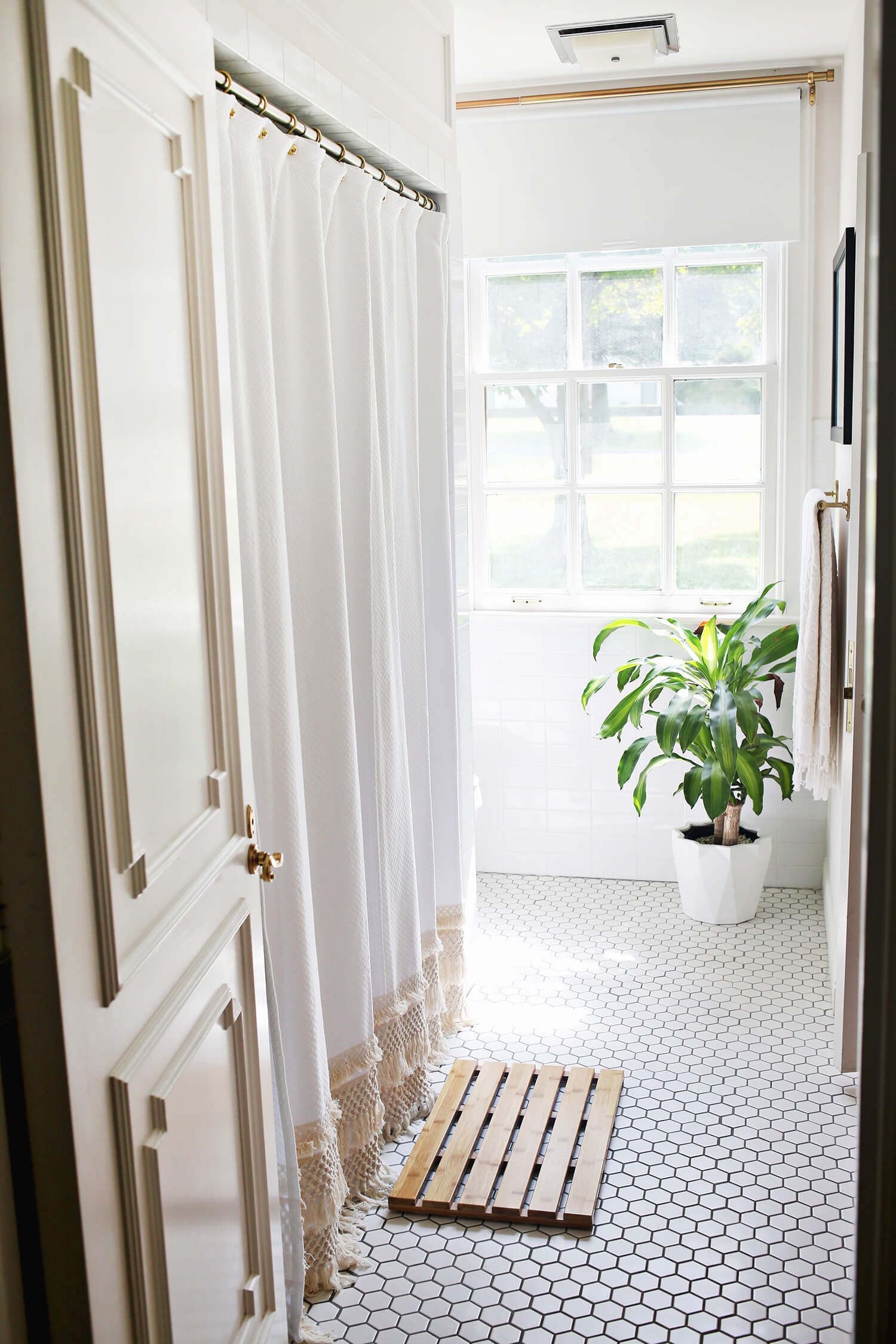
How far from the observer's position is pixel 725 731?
324 centimetres

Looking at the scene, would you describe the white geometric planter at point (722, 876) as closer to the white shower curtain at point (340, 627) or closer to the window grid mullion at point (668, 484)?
the window grid mullion at point (668, 484)

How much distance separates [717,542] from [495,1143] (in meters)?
2.15

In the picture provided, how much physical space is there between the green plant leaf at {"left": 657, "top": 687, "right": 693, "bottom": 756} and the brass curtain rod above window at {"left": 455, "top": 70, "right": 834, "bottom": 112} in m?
1.84

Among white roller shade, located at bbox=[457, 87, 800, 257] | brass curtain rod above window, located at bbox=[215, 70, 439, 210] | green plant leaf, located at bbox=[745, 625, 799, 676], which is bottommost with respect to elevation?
green plant leaf, located at bbox=[745, 625, 799, 676]

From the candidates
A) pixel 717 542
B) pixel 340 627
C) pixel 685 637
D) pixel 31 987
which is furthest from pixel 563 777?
pixel 31 987

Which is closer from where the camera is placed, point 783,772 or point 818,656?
point 818,656

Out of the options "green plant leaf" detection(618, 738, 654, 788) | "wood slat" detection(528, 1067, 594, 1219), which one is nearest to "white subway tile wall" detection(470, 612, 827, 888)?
"green plant leaf" detection(618, 738, 654, 788)

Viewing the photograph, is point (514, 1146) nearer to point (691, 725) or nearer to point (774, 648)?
point (691, 725)

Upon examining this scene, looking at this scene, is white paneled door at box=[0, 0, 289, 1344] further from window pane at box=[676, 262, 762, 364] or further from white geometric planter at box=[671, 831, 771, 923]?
window pane at box=[676, 262, 762, 364]

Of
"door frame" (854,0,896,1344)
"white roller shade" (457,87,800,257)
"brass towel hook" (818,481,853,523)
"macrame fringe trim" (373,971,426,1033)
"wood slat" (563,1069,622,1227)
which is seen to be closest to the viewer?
"door frame" (854,0,896,1344)

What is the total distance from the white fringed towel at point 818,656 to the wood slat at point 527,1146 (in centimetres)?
98

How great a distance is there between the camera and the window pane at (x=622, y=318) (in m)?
3.81

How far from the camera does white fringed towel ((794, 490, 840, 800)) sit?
2818 mm

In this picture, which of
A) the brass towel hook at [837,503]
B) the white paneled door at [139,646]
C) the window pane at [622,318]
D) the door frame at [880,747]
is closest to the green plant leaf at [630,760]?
the brass towel hook at [837,503]
